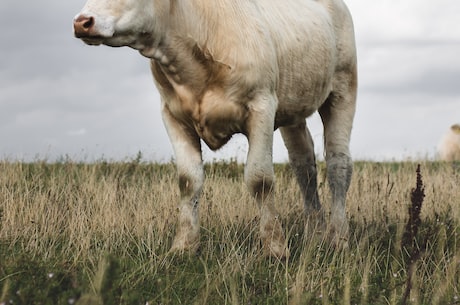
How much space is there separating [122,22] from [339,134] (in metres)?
3.36

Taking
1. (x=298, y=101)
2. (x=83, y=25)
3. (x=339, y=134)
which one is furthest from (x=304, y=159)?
(x=83, y=25)

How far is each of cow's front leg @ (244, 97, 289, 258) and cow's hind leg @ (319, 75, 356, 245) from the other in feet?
5.64

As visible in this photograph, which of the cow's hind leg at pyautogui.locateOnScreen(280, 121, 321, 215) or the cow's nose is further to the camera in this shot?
the cow's hind leg at pyautogui.locateOnScreen(280, 121, 321, 215)

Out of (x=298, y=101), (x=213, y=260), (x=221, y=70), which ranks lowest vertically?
(x=213, y=260)

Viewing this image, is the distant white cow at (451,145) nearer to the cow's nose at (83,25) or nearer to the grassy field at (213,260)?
the grassy field at (213,260)

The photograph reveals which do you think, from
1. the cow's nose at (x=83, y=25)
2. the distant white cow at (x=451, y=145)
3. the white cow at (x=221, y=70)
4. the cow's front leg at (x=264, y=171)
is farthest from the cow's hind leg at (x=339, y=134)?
the distant white cow at (x=451, y=145)

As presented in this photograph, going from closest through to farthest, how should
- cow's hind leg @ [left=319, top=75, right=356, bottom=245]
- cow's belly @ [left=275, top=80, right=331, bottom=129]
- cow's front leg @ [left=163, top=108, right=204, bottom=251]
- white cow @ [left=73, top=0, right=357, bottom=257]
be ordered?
1. white cow @ [left=73, top=0, right=357, bottom=257]
2. cow's front leg @ [left=163, top=108, right=204, bottom=251]
3. cow's belly @ [left=275, top=80, right=331, bottom=129]
4. cow's hind leg @ [left=319, top=75, right=356, bottom=245]

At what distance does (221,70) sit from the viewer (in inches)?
213

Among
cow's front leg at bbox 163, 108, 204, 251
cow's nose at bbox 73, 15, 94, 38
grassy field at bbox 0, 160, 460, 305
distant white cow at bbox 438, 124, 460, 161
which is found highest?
distant white cow at bbox 438, 124, 460, 161

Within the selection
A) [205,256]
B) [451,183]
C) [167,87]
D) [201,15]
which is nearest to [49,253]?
[205,256]

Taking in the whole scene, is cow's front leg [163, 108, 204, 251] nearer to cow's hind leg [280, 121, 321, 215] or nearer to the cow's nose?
the cow's nose

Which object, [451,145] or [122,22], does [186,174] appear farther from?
[451,145]

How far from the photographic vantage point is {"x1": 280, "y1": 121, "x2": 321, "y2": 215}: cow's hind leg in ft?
25.3

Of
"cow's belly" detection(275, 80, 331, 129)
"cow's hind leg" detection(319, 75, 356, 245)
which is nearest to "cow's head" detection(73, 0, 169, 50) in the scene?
"cow's belly" detection(275, 80, 331, 129)
